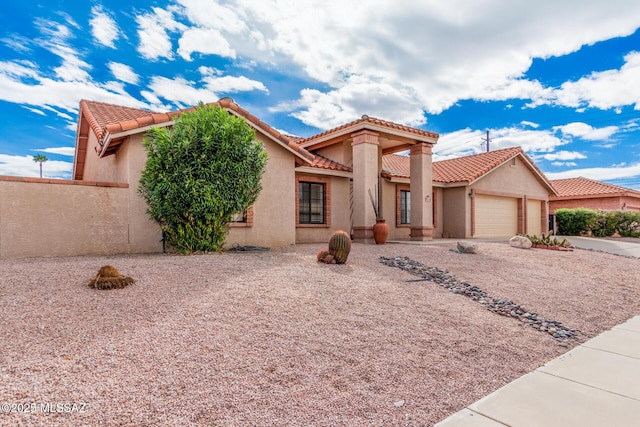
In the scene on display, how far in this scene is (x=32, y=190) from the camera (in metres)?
8.46

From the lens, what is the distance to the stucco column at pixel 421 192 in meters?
14.7

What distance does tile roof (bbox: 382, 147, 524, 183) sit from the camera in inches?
707

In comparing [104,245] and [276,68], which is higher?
[276,68]

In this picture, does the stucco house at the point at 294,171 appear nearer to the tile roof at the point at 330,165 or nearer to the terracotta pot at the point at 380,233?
the tile roof at the point at 330,165

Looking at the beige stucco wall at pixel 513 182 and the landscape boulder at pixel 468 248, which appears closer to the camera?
the landscape boulder at pixel 468 248

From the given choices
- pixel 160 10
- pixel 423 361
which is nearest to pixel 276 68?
pixel 160 10

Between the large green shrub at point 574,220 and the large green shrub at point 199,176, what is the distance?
70.3 ft

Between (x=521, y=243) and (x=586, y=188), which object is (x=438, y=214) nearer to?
(x=521, y=243)

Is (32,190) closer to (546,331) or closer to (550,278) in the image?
(546,331)

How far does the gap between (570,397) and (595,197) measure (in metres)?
27.8

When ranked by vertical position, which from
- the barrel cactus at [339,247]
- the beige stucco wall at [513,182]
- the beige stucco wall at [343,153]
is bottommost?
the barrel cactus at [339,247]

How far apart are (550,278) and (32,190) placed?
1225 cm

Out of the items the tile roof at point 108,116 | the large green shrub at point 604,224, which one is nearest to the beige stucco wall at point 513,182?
the large green shrub at point 604,224

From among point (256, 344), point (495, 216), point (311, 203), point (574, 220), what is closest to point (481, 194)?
point (495, 216)
